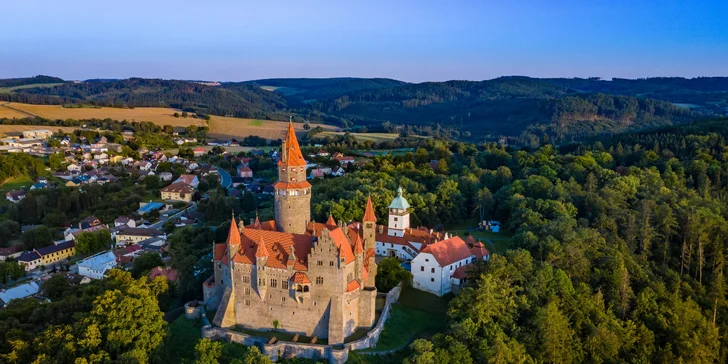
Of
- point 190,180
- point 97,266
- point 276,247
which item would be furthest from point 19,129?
point 276,247

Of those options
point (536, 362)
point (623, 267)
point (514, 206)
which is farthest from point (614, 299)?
point (514, 206)

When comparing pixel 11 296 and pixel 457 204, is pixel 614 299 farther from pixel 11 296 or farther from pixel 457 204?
pixel 11 296

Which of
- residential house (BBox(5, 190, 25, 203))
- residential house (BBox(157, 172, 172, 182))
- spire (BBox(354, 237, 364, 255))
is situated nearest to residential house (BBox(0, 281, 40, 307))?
spire (BBox(354, 237, 364, 255))

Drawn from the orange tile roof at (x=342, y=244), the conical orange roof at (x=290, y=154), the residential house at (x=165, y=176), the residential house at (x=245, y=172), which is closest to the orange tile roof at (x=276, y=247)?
the orange tile roof at (x=342, y=244)

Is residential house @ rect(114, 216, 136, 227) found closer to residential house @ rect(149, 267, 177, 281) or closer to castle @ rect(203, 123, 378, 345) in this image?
residential house @ rect(149, 267, 177, 281)

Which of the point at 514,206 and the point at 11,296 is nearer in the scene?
the point at 11,296

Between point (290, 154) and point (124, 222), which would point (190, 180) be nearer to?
point (124, 222)

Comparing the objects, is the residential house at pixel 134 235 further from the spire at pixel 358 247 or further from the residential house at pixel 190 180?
the spire at pixel 358 247
